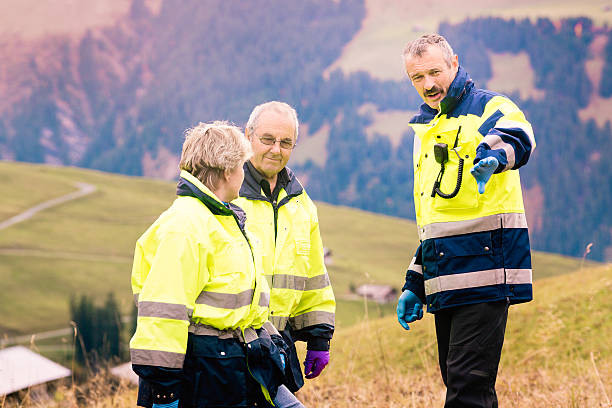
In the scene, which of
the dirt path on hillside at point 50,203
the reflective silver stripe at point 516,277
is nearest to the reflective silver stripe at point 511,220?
the reflective silver stripe at point 516,277

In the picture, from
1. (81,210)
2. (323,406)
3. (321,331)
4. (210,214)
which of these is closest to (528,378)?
(323,406)

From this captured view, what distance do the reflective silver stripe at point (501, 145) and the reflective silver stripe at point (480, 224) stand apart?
13.6 inches

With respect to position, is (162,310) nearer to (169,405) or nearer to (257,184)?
(169,405)

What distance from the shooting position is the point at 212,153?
2.91m

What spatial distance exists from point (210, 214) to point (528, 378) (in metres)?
4.93

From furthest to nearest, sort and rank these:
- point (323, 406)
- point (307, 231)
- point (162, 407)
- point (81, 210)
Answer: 1. point (81, 210)
2. point (323, 406)
3. point (307, 231)
4. point (162, 407)

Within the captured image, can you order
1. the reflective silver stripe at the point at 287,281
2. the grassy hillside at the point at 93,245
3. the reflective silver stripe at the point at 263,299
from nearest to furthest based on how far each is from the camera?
the reflective silver stripe at the point at 263,299 < the reflective silver stripe at the point at 287,281 < the grassy hillside at the point at 93,245

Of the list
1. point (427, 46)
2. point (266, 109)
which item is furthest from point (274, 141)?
point (427, 46)

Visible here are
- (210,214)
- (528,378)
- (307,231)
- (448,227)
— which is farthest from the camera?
(528,378)

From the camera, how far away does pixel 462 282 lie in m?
3.26

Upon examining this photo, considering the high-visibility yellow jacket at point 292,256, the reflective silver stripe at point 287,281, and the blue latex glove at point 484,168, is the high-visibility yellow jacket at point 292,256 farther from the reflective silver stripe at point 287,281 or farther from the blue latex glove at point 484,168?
the blue latex glove at point 484,168

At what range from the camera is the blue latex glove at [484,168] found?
113 inches

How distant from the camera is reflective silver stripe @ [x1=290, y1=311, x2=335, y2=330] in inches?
155

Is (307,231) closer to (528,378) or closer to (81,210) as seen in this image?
(528,378)
